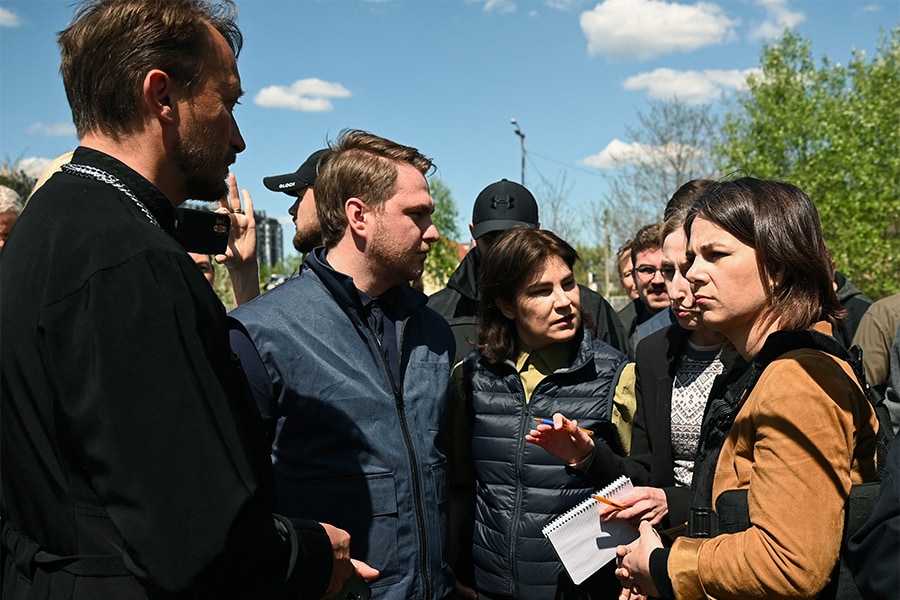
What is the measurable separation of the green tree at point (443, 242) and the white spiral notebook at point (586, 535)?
22884mm

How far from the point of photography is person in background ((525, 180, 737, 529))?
283 centimetres

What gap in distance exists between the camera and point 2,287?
1.54m

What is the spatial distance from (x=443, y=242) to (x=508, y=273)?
2618cm

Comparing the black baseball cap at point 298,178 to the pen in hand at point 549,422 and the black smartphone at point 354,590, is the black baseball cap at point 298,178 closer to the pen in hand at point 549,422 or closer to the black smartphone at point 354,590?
the pen in hand at point 549,422

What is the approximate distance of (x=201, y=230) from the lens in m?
2.10

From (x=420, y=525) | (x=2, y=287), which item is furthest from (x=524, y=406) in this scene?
(x=2, y=287)

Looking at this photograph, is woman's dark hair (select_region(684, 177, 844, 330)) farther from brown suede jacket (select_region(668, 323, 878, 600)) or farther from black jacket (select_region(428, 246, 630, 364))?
black jacket (select_region(428, 246, 630, 364))

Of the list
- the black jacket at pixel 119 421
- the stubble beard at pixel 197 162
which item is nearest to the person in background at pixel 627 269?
the stubble beard at pixel 197 162

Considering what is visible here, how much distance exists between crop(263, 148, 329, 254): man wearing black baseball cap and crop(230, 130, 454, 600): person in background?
1.12 meters

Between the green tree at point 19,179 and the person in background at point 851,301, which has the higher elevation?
the green tree at point 19,179

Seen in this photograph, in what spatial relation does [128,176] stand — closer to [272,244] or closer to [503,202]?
[503,202]

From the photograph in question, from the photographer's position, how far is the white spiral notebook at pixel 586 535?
2609 mm

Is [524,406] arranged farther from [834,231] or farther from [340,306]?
[834,231]

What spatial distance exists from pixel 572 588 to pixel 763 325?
1.43 meters
